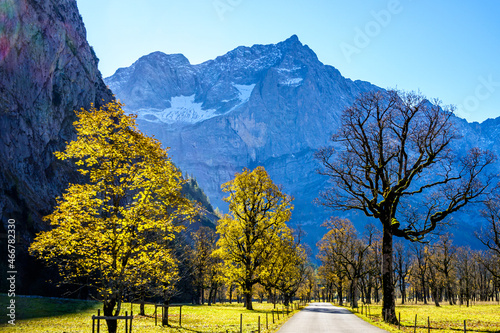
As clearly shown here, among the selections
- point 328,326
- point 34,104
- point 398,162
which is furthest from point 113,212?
point 34,104

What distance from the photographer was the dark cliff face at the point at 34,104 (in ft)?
252

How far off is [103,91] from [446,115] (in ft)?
482

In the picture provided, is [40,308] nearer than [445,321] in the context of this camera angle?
No

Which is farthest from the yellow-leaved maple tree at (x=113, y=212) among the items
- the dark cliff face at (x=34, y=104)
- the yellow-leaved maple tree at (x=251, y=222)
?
the dark cliff face at (x=34, y=104)

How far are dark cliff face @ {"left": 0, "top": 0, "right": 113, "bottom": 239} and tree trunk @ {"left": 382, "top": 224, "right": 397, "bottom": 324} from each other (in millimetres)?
73689

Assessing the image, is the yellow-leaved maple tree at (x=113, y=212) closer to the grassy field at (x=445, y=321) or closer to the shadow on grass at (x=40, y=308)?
the grassy field at (x=445, y=321)

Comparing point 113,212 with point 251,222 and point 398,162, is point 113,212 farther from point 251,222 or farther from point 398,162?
point 251,222

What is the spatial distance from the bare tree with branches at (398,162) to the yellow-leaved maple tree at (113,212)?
15079mm

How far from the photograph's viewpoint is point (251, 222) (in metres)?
44.8

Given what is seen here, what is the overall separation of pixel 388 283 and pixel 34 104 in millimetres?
99118

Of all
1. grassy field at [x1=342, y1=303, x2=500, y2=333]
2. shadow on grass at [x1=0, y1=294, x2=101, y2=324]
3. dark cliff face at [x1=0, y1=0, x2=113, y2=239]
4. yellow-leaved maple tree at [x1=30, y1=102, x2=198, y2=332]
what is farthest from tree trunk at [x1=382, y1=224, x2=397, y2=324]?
dark cliff face at [x1=0, y1=0, x2=113, y2=239]

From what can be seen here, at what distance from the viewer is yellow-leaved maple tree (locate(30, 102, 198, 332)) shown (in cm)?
1551

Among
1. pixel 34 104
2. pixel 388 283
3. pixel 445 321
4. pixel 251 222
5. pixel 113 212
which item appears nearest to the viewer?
pixel 113 212

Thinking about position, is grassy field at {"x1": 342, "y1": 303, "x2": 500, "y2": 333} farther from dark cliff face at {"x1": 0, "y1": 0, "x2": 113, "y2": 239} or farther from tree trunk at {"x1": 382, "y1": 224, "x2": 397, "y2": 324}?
dark cliff face at {"x1": 0, "y1": 0, "x2": 113, "y2": 239}
